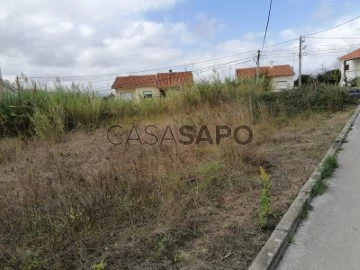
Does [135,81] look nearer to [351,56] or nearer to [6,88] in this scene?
[351,56]

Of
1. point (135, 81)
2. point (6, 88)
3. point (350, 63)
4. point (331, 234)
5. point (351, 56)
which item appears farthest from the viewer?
point (350, 63)

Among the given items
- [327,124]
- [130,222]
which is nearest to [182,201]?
[130,222]

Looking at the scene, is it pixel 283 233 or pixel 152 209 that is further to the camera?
pixel 152 209

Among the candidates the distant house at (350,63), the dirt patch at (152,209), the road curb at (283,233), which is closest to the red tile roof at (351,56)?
the distant house at (350,63)

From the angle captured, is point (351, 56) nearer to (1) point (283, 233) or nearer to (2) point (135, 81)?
(2) point (135, 81)

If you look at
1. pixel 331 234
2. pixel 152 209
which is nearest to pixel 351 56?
pixel 331 234

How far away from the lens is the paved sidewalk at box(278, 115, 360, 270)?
8.30 ft

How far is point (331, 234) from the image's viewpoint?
2971mm

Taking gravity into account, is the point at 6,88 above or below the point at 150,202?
above

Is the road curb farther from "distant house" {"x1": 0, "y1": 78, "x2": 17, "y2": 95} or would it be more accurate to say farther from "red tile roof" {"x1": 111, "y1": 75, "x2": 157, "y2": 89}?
"red tile roof" {"x1": 111, "y1": 75, "x2": 157, "y2": 89}

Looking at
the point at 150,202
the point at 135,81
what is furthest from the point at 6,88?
the point at 135,81

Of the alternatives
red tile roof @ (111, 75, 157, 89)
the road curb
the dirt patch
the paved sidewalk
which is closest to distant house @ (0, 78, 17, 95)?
the dirt patch

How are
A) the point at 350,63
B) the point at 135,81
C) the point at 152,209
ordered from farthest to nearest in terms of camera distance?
the point at 350,63 → the point at 135,81 → the point at 152,209

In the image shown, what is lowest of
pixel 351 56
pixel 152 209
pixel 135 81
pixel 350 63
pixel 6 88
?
pixel 152 209
